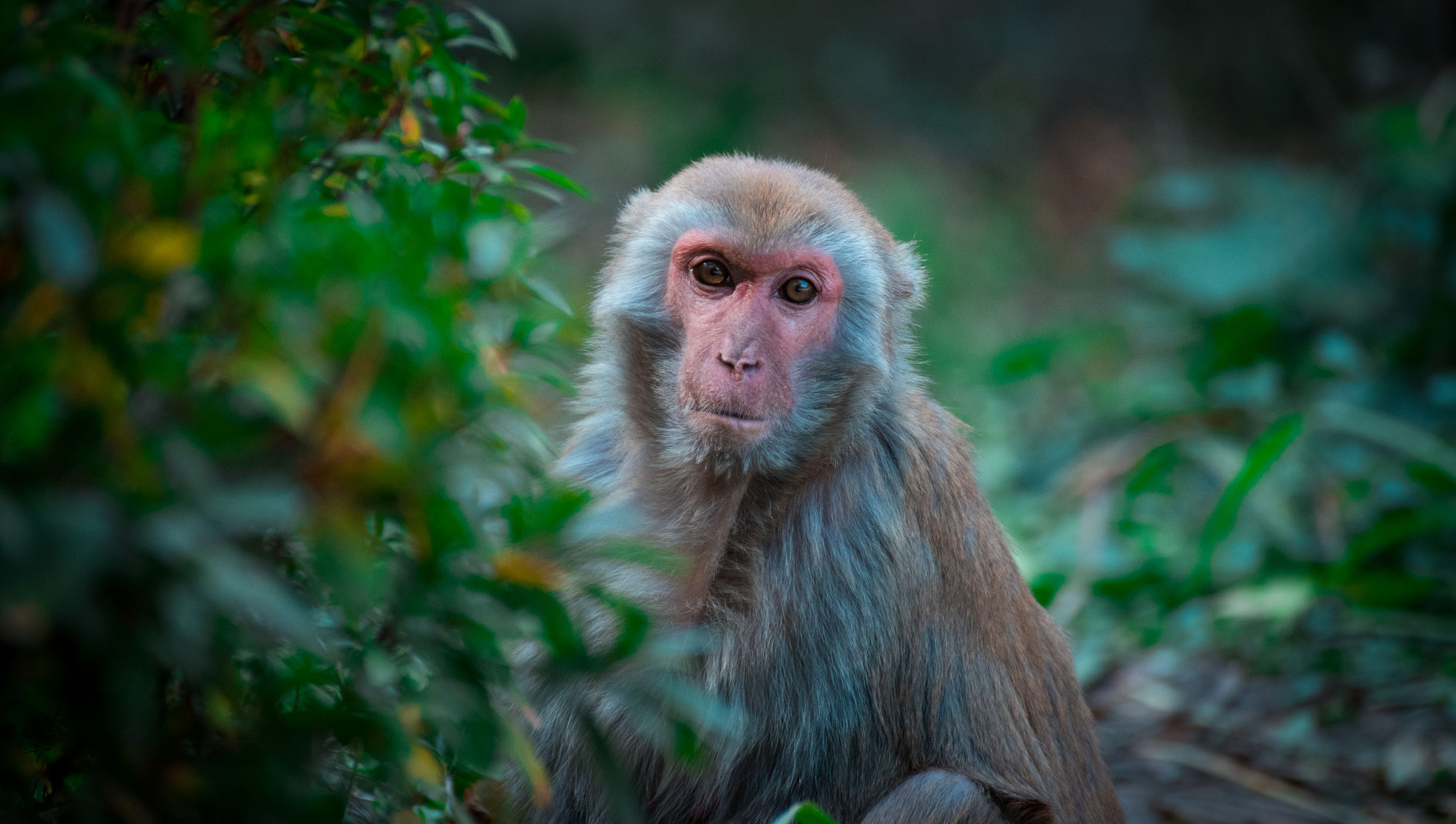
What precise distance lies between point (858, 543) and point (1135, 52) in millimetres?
11396

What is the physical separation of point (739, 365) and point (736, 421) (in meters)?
0.15

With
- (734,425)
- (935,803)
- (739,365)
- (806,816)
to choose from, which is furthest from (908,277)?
(806,816)

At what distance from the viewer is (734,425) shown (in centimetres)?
289

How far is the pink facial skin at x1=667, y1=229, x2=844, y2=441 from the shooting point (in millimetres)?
2920

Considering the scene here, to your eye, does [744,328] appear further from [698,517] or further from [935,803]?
[935,803]

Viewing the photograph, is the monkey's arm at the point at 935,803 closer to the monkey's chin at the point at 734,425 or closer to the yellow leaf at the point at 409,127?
the monkey's chin at the point at 734,425

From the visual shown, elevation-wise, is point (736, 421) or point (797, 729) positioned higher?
point (736, 421)

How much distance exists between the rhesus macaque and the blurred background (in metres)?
0.83

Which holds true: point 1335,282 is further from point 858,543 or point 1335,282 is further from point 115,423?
point 115,423

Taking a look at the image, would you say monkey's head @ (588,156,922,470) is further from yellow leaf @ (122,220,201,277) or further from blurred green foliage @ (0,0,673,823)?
yellow leaf @ (122,220,201,277)

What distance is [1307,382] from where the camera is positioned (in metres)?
6.51

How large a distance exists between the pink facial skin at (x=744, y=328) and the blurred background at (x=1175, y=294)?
0.81m

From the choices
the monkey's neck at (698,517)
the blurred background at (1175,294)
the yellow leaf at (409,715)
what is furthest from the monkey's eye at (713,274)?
the yellow leaf at (409,715)

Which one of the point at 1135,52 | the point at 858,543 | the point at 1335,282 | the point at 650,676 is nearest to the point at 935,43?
the point at 1135,52
